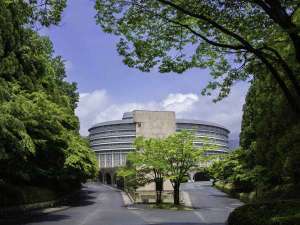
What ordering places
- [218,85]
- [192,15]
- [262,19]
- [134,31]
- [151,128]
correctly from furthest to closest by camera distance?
1. [151,128]
2. [218,85]
3. [134,31]
4. [262,19]
5. [192,15]

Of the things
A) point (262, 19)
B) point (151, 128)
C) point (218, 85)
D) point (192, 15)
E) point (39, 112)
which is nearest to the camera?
point (192, 15)

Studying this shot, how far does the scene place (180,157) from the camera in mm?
43688

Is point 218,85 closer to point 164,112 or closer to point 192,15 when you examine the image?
point 192,15

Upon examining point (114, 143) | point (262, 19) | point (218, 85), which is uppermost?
point (114, 143)

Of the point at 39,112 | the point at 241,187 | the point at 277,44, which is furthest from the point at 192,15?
the point at 241,187

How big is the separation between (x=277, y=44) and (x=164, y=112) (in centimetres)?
4954

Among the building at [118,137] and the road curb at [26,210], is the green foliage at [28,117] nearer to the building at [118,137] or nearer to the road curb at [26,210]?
the road curb at [26,210]

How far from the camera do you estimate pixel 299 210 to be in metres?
12.4

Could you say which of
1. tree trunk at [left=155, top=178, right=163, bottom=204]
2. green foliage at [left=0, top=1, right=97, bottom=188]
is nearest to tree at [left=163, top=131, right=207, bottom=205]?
tree trunk at [left=155, top=178, right=163, bottom=204]

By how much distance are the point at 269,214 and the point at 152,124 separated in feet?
163

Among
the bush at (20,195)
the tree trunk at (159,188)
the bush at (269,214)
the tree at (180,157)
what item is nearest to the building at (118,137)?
the tree trunk at (159,188)

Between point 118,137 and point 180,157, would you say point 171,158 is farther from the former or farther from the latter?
point 118,137

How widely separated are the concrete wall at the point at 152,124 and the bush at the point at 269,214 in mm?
47079

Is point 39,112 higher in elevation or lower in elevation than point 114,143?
lower
